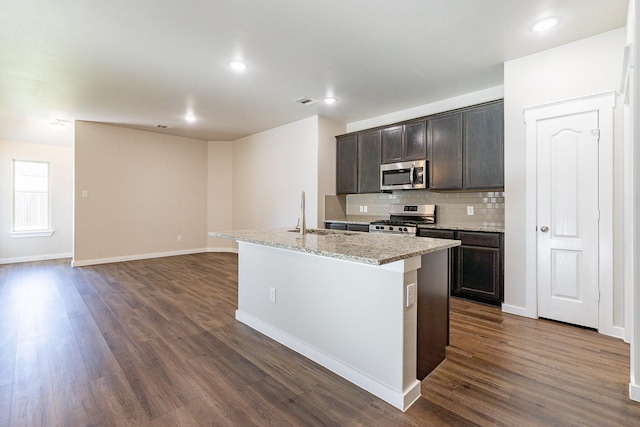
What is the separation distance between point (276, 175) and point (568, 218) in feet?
14.7

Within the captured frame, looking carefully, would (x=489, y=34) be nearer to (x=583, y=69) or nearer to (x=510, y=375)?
(x=583, y=69)

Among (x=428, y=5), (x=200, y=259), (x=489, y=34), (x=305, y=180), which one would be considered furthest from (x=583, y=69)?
(x=200, y=259)

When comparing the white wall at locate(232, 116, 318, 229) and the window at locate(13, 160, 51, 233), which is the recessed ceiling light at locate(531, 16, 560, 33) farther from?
the window at locate(13, 160, 51, 233)

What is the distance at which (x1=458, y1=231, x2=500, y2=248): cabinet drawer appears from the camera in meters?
3.35

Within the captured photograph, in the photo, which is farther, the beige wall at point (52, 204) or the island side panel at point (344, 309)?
the beige wall at point (52, 204)

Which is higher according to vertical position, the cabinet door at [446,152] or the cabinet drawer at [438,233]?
the cabinet door at [446,152]

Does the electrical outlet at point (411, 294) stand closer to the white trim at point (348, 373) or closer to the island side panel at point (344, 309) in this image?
the island side panel at point (344, 309)

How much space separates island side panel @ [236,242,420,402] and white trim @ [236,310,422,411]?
25 millimetres

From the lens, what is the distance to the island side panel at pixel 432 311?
1.96 m

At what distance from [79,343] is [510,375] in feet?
10.7

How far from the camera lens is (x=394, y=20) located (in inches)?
98.1

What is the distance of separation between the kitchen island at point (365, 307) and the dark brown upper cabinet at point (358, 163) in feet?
8.93

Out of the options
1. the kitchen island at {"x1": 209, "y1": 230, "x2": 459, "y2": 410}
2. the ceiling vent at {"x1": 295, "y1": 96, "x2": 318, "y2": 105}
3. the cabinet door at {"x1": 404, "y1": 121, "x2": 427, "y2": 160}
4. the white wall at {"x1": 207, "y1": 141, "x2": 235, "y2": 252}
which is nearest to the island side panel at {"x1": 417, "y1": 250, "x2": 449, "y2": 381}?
the kitchen island at {"x1": 209, "y1": 230, "x2": 459, "y2": 410}

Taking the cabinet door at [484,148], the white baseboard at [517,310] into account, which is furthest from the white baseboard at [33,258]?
the white baseboard at [517,310]
